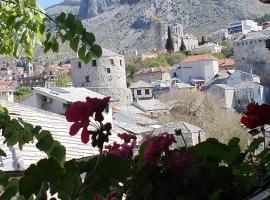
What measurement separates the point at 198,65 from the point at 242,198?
280 ft

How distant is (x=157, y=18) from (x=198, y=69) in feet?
229

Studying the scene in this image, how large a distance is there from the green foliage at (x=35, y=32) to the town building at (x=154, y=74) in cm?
8871

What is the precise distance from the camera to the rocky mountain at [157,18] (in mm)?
145375

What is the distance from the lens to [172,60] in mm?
105312

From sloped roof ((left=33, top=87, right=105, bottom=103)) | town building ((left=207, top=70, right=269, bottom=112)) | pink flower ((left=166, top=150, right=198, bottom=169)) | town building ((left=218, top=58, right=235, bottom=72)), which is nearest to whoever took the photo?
pink flower ((left=166, top=150, right=198, bottom=169))

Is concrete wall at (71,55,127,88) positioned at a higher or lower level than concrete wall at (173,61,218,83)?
higher

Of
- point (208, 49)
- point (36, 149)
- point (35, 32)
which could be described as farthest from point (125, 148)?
point (208, 49)

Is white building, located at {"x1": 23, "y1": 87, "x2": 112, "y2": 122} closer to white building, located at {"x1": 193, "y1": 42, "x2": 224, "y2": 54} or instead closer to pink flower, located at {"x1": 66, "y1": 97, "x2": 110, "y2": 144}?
pink flower, located at {"x1": 66, "y1": 97, "x2": 110, "y2": 144}

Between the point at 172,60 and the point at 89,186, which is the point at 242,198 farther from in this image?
the point at 172,60

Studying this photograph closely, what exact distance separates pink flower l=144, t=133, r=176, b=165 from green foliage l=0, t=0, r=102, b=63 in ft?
4.09

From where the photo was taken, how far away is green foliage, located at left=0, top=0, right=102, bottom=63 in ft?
9.57

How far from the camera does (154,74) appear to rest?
9519 centimetres

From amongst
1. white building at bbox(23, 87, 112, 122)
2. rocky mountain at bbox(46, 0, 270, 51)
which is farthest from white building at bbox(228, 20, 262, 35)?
white building at bbox(23, 87, 112, 122)

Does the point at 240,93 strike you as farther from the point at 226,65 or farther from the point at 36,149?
the point at 36,149
